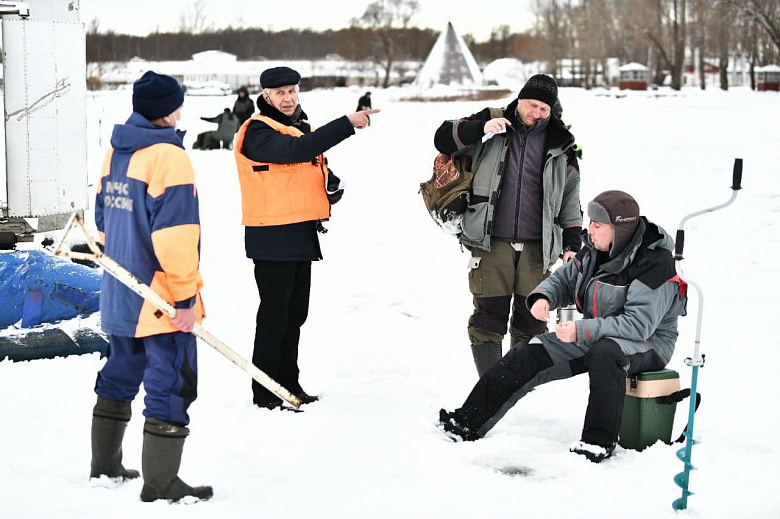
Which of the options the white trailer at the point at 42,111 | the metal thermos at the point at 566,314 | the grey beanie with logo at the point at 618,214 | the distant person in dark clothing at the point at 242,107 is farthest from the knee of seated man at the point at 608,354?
the distant person in dark clothing at the point at 242,107

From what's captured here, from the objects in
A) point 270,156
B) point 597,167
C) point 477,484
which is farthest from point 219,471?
point 597,167

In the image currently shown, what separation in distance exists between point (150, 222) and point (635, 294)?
2012 mm

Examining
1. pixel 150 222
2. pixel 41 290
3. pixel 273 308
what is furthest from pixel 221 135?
pixel 150 222

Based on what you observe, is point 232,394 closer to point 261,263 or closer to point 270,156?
point 261,263

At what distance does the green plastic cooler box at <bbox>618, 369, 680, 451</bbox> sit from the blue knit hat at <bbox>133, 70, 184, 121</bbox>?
2.26 metres

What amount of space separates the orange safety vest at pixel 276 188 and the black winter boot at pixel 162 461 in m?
1.42

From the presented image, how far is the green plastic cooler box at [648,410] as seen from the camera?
4105mm

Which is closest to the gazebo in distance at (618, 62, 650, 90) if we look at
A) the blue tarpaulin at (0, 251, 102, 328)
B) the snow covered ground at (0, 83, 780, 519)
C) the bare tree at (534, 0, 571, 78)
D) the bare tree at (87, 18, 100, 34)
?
the bare tree at (534, 0, 571, 78)

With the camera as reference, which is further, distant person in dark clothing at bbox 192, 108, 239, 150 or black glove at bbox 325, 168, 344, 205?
distant person in dark clothing at bbox 192, 108, 239, 150

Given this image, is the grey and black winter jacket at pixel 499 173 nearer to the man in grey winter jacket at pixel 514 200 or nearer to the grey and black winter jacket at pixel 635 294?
the man in grey winter jacket at pixel 514 200

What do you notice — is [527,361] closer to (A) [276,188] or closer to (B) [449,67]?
(A) [276,188]

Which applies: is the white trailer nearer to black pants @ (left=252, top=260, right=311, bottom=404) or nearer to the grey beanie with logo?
black pants @ (left=252, top=260, right=311, bottom=404)

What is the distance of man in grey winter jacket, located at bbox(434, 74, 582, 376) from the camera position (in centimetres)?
470

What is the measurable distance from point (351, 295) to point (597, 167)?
329 inches
